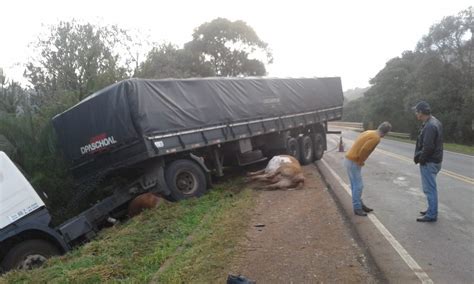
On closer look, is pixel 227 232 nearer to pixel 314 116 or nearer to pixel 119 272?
pixel 119 272

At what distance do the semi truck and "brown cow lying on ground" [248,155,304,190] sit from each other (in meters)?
1.44

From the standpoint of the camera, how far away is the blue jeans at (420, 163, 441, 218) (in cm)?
717

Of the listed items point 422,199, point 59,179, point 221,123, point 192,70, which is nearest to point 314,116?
point 221,123

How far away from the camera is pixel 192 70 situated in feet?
134

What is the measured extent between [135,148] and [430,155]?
19.0 ft

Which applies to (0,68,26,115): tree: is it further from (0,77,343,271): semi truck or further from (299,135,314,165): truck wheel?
(299,135,314,165): truck wheel

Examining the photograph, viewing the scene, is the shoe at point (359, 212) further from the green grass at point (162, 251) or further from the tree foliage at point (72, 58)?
the tree foliage at point (72, 58)

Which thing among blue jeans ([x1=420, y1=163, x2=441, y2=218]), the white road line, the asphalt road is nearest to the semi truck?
the asphalt road

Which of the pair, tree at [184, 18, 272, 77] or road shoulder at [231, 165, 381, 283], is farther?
tree at [184, 18, 272, 77]

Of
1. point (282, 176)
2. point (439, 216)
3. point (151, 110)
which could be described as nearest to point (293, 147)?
point (282, 176)

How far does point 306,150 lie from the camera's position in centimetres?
1606

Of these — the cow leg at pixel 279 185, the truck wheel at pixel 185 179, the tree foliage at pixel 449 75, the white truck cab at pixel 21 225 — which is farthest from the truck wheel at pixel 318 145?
the tree foliage at pixel 449 75

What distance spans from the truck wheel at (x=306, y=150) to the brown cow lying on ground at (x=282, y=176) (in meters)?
4.74

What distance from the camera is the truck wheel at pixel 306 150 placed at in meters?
15.8
